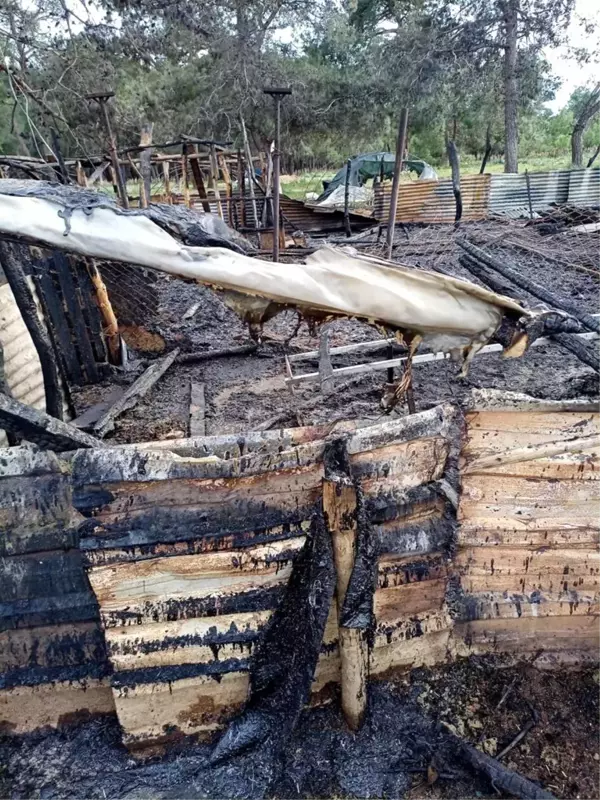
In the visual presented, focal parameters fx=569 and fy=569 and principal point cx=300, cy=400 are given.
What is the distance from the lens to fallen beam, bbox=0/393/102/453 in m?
2.04

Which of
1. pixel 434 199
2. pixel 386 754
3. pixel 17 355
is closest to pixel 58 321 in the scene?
pixel 17 355

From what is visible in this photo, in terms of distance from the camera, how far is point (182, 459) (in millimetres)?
1960

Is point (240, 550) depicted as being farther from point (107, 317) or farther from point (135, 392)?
point (107, 317)

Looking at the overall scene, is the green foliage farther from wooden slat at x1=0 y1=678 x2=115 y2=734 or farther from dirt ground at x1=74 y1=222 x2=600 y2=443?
wooden slat at x1=0 y1=678 x2=115 y2=734

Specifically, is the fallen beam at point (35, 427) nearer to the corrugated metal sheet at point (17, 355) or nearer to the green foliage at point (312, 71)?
the corrugated metal sheet at point (17, 355)

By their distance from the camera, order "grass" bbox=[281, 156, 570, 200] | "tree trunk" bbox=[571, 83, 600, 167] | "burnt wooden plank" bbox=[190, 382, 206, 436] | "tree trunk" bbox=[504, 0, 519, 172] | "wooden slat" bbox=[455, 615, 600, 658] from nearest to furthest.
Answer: "wooden slat" bbox=[455, 615, 600, 658] < "burnt wooden plank" bbox=[190, 382, 206, 436] < "tree trunk" bbox=[504, 0, 519, 172] < "tree trunk" bbox=[571, 83, 600, 167] < "grass" bbox=[281, 156, 570, 200]

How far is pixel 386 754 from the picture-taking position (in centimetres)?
227

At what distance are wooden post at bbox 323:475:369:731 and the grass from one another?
73.7ft

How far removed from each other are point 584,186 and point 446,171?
12.9 meters

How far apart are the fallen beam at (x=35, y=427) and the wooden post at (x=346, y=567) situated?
3.15 feet

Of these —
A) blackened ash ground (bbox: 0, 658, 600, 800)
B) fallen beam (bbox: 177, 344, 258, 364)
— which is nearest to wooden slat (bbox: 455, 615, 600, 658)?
blackened ash ground (bbox: 0, 658, 600, 800)

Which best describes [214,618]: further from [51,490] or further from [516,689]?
[516,689]

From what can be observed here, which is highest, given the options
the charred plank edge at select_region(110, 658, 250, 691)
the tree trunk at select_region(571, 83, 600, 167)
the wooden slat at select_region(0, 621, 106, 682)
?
the tree trunk at select_region(571, 83, 600, 167)

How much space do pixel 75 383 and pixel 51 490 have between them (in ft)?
14.2
